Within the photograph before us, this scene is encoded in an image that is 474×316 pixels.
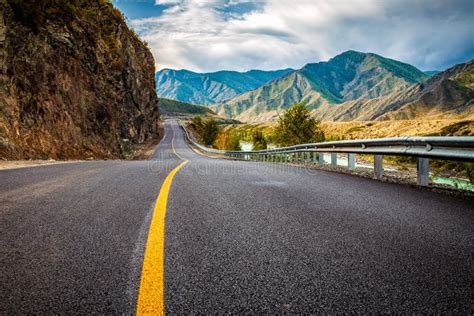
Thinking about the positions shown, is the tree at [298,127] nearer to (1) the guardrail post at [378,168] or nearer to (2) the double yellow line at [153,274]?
(1) the guardrail post at [378,168]

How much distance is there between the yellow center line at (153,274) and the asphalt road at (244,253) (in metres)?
0.05

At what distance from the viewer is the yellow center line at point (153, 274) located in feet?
6.36

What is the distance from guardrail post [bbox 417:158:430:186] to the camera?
6.75 m

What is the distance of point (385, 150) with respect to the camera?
7.80 m

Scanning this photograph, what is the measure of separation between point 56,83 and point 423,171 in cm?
2123

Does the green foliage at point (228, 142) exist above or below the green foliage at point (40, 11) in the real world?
below

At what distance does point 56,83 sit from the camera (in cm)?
2056

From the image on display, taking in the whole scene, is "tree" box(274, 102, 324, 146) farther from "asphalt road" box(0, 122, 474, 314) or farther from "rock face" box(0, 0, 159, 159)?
"asphalt road" box(0, 122, 474, 314)

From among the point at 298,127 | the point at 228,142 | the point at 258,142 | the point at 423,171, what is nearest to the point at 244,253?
the point at 423,171

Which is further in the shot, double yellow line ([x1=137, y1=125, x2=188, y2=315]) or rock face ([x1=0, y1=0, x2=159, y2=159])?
rock face ([x1=0, y1=0, x2=159, y2=159])

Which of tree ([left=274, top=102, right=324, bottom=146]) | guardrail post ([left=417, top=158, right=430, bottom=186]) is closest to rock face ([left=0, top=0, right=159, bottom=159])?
guardrail post ([left=417, top=158, right=430, bottom=186])

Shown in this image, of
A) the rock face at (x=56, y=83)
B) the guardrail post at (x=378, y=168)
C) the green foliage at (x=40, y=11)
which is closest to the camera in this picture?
the guardrail post at (x=378, y=168)

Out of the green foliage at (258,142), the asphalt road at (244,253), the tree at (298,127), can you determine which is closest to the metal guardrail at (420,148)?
the asphalt road at (244,253)

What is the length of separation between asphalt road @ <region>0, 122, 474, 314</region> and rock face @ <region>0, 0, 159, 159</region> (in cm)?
1240
